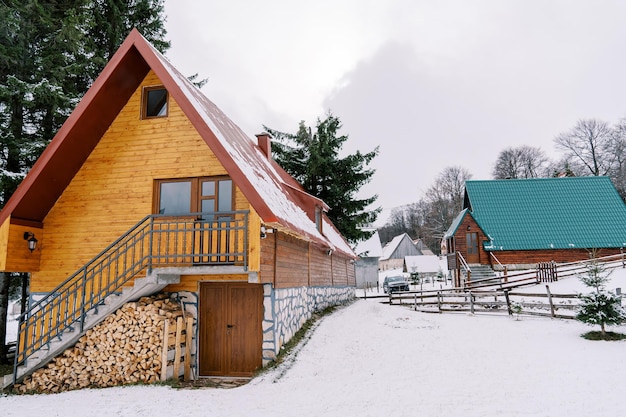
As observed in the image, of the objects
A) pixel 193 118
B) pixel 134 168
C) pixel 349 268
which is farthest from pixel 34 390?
pixel 349 268

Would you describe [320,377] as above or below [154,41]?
below

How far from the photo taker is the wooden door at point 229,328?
10.6 meters

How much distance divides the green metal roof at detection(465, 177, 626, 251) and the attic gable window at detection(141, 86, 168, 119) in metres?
23.3

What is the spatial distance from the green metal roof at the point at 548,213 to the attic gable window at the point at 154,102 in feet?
76.5

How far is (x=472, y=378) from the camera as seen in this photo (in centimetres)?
872

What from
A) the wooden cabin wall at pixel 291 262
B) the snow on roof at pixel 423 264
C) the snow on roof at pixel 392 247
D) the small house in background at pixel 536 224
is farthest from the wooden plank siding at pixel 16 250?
the snow on roof at pixel 392 247

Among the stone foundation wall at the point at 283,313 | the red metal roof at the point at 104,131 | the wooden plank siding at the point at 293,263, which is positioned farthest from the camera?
the stone foundation wall at the point at 283,313

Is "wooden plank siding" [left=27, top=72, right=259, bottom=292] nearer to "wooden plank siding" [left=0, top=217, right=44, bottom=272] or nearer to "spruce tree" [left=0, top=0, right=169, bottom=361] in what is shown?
"wooden plank siding" [left=0, top=217, right=44, bottom=272]

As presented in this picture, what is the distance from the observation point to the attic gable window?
1165 centimetres

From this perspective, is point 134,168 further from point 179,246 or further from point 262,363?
point 262,363

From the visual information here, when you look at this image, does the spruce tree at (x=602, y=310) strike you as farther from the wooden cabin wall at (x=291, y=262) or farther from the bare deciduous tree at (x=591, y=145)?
the bare deciduous tree at (x=591, y=145)

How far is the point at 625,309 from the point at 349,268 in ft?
53.7

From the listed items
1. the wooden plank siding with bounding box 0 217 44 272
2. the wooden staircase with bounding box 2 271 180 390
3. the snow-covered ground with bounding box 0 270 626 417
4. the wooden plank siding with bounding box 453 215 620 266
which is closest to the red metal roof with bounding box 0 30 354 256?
the wooden plank siding with bounding box 0 217 44 272

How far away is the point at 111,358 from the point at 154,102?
6976 millimetres
